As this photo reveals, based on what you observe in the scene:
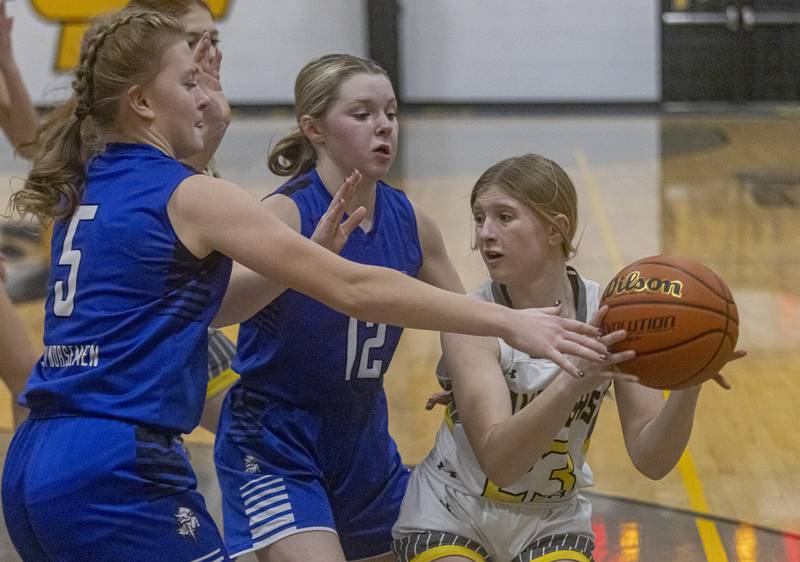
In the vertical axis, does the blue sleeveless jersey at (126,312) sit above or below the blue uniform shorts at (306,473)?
above

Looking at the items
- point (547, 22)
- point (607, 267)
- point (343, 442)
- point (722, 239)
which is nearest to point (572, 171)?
point (722, 239)

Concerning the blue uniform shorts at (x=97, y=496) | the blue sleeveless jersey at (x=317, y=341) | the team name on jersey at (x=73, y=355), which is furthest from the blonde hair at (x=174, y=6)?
the blue uniform shorts at (x=97, y=496)

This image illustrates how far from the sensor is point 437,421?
5.88m

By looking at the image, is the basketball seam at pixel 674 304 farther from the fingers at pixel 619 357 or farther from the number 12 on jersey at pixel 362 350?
the number 12 on jersey at pixel 362 350

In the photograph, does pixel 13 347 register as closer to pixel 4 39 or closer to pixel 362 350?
pixel 4 39

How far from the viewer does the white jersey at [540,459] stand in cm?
302

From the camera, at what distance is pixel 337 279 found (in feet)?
8.20

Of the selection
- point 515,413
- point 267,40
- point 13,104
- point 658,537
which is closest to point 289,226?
point 515,413

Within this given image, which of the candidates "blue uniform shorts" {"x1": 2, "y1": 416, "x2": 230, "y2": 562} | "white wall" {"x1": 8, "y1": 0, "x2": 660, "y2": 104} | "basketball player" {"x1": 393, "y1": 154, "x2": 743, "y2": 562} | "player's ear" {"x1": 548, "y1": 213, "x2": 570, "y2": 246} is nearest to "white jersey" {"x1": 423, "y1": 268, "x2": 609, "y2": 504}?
"basketball player" {"x1": 393, "y1": 154, "x2": 743, "y2": 562}

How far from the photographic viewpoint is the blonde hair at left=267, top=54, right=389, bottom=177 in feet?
11.2

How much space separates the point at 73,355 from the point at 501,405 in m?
0.99

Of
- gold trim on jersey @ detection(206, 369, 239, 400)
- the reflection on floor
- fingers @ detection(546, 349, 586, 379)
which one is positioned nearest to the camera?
fingers @ detection(546, 349, 586, 379)

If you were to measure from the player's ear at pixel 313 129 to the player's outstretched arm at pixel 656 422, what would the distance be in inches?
41.0

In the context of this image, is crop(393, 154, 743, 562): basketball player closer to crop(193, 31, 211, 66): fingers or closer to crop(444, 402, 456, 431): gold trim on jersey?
crop(444, 402, 456, 431): gold trim on jersey
